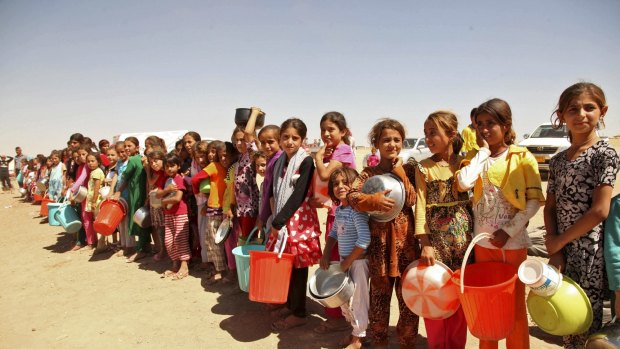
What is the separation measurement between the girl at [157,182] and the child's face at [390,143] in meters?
3.38

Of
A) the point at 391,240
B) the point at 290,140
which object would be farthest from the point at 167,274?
Answer: the point at 391,240

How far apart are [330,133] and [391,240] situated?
1144 mm

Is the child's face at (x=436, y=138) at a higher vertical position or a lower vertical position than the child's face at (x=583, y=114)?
lower

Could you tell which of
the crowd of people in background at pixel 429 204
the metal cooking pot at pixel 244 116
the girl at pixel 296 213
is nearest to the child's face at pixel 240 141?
the crowd of people in background at pixel 429 204

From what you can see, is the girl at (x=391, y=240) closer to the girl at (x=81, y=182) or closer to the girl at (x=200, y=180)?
the girl at (x=200, y=180)

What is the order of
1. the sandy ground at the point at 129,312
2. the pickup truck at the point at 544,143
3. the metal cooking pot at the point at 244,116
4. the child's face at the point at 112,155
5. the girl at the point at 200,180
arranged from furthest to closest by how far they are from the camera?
the pickup truck at the point at 544,143, the child's face at the point at 112,155, the girl at the point at 200,180, the metal cooking pot at the point at 244,116, the sandy ground at the point at 129,312

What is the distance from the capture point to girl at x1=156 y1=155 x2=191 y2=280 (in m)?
4.77

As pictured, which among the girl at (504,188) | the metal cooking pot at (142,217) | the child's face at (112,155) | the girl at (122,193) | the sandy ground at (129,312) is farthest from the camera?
the child's face at (112,155)

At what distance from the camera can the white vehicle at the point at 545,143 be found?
1146 centimetres

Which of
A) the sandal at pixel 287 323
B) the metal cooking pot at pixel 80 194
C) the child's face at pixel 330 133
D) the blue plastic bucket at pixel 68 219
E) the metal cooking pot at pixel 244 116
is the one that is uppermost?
the metal cooking pot at pixel 244 116

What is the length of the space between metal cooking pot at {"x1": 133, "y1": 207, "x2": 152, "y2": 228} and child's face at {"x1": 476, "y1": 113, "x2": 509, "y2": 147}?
4.63 meters

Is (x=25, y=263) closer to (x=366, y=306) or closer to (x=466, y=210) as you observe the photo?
(x=366, y=306)

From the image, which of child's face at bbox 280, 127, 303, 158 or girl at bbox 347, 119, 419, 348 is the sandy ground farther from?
child's face at bbox 280, 127, 303, 158

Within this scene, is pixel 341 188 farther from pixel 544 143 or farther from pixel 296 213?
pixel 544 143
